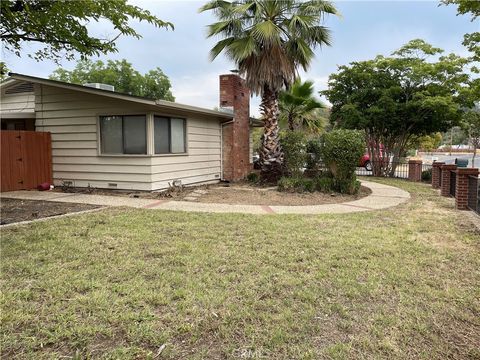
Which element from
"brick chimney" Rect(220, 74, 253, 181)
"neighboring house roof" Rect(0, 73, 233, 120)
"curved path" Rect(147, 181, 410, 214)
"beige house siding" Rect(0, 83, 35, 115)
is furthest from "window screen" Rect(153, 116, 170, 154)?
"beige house siding" Rect(0, 83, 35, 115)

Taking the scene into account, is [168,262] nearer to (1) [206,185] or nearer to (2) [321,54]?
(1) [206,185]

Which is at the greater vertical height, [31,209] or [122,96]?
[122,96]

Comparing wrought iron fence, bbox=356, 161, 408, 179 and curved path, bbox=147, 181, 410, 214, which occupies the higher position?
wrought iron fence, bbox=356, 161, 408, 179

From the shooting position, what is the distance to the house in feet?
33.0

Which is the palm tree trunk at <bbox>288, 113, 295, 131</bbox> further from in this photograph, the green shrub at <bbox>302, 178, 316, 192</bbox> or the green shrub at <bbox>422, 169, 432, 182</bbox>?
the green shrub at <bbox>422, 169, 432, 182</bbox>

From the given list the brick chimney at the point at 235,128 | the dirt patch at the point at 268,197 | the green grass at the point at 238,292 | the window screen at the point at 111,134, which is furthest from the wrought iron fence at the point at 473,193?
the window screen at the point at 111,134

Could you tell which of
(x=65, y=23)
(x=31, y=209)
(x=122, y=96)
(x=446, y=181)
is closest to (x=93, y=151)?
(x=122, y=96)

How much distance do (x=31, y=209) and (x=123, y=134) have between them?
3.46 meters

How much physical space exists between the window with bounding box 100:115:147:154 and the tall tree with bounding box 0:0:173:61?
208 centimetres

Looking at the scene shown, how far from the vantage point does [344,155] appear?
10.3 m

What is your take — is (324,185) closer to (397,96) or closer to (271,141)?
(271,141)

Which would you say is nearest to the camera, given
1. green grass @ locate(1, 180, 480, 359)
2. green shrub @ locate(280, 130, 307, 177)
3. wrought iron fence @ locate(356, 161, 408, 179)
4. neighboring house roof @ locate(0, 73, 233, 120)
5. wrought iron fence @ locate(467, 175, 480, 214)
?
green grass @ locate(1, 180, 480, 359)

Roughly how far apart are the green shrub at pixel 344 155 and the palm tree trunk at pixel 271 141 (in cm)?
183

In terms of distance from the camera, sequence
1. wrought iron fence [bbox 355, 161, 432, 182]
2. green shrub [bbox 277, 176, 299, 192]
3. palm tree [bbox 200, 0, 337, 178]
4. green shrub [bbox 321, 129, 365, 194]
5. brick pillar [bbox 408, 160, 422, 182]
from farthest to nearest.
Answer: wrought iron fence [bbox 355, 161, 432, 182] < brick pillar [bbox 408, 160, 422, 182] < palm tree [bbox 200, 0, 337, 178] < green shrub [bbox 277, 176, 299, 192] < green shrub [bbox 321, 129, 365, 194]
